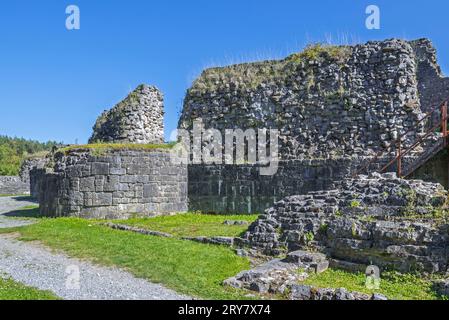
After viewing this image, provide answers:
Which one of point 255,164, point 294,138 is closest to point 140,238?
point 255,164

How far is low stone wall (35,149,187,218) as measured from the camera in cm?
1678

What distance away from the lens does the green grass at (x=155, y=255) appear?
327 inches

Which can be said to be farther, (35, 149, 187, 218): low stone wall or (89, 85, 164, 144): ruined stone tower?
(89, 85, 164, 144): ruined stone tower

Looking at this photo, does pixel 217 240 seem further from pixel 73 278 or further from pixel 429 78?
pixel 429 78

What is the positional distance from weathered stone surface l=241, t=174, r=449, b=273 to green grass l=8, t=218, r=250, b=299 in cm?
140

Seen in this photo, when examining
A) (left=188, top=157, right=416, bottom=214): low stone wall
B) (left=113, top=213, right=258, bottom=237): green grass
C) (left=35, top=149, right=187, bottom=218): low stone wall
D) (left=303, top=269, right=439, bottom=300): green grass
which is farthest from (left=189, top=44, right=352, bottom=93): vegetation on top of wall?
(left=303, top=269, right=439, bottom=300): green grass

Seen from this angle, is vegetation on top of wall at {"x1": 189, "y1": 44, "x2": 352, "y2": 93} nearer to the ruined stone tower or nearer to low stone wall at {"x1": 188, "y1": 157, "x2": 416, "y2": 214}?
the ruined stone tower

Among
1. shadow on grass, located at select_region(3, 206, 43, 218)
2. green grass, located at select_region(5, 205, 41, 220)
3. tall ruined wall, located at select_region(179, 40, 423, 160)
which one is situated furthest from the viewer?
shadow on grass, located at select_region(3, 206, 43, 218)

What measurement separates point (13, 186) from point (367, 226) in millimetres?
33491

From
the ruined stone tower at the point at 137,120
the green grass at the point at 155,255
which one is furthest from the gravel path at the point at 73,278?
the ruined stone tower at the point at 137,120

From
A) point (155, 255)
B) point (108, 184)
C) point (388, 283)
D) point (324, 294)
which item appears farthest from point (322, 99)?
point (324, 294)

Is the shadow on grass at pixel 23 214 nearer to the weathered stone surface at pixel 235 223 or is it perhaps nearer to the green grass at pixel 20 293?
the weathered stone surface at pixel 235 223

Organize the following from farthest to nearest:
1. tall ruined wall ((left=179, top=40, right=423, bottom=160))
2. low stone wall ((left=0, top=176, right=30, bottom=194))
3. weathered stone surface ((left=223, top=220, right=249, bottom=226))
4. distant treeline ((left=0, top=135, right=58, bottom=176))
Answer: distant treeline ((left=0, top=135, right=58, bottom=176)) < low stone wall ((left=0, top=176, right=30, bottom=194)) < tall ruined wall ((left=179, top=40, right=423, bottom=160)) < weathered stone surface ((left=223, top=220, right=249, bottom=226))

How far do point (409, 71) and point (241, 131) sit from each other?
738 cm
